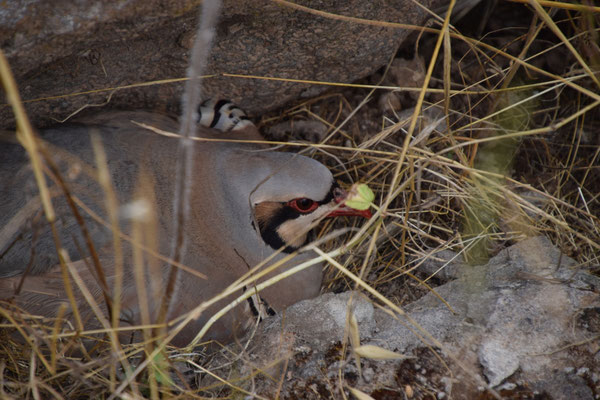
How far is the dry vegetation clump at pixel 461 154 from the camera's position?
2.32m

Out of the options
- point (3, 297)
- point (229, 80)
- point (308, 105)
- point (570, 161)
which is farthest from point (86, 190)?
point (570, 161)

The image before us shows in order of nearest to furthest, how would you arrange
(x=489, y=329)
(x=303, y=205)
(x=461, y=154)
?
(x=489, y=329) < (x=461, y=154) < (x=303, y=205)

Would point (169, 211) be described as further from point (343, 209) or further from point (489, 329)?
point (489, 329)

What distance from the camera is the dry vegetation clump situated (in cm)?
232

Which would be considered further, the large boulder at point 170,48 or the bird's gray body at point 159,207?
the bird's gray body at point 159,207

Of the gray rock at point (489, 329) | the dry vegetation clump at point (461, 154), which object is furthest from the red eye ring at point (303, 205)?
the gray rock at point (489, 329)

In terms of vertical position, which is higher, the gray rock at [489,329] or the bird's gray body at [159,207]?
the bird's gray body at [159,207]

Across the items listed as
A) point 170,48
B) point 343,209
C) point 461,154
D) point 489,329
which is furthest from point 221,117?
point 489,329

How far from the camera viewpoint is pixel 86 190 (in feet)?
7.29

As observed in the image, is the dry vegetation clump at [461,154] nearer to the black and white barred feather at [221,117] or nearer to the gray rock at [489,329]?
the gray rock at [489,329]

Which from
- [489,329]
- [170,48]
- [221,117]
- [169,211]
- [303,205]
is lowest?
[489,329]

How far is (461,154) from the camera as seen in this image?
251 cm

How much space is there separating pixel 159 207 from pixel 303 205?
0.73m

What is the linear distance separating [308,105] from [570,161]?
1535 millimetres
